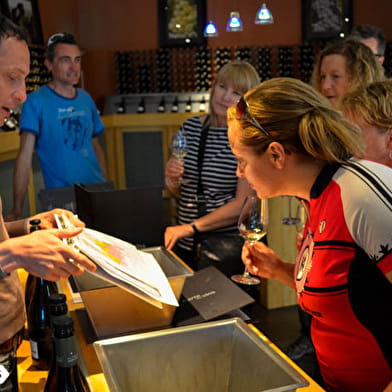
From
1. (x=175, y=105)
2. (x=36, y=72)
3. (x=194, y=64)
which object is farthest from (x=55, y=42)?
(x=194, y=64)

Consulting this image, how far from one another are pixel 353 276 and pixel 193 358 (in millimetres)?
478

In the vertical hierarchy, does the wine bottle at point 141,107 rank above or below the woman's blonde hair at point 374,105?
below

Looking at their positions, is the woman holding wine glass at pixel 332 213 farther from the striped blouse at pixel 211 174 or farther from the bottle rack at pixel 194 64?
the bottle rack at pixel 194 64

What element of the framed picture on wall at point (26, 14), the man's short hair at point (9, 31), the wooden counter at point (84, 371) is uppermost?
the framed picture on wall at point (26, 14)

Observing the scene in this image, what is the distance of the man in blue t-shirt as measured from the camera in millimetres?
3383

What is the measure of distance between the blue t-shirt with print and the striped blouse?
3.40 ft

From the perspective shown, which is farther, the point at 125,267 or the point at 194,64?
the point at 194,64

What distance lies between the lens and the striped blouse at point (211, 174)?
279 cm

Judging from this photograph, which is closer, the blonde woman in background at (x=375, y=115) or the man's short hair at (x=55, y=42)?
the blonde woman in background at (x=375, y=115)

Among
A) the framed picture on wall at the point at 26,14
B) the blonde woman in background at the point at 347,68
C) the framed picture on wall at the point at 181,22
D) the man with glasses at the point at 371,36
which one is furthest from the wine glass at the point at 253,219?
the framed picture on wall at the point at 181,22

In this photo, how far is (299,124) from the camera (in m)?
1.43

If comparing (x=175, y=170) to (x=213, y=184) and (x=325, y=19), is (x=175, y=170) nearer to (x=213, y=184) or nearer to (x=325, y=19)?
A: (x=213, y=184)

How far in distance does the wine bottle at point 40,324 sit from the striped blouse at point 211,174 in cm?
127

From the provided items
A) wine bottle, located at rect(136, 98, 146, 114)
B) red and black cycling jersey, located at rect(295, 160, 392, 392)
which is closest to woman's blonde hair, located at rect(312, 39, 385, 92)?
red and black cycling jersey, located at rect(295, 160, 392, 392)
